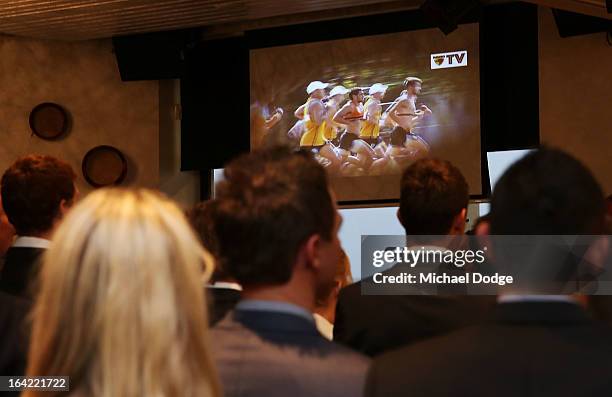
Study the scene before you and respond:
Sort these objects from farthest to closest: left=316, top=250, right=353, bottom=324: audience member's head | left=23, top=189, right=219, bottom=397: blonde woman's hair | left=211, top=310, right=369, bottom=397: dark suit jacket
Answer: left=316, top=250, right=353, bottom=324: audience member's head < left=211, top=310, right=369, bottom=397: dark suit jacket < left=23, top=189, right=219, bottom=397: blonde woman's hair

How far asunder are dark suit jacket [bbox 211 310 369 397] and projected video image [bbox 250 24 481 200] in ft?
18.7

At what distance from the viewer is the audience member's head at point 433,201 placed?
2275mm

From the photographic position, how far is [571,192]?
4.27 ft

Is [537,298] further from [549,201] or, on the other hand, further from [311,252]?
[311,252]

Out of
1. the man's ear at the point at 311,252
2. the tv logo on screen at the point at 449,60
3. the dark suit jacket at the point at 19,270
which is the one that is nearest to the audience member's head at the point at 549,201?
the man's ear at the point at 311,252

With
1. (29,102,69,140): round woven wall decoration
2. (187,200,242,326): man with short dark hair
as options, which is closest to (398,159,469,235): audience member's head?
(187,200,242,326): man with short dark hair

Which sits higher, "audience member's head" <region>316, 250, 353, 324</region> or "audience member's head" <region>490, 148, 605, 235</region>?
"audience member's head" <region>490, 148, 605, 235</region>

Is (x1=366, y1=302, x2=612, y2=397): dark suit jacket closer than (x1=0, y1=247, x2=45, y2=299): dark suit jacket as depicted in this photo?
Yes

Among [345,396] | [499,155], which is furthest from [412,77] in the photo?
[345,396]

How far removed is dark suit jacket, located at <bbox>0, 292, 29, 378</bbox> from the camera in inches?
71.9

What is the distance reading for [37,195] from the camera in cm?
230

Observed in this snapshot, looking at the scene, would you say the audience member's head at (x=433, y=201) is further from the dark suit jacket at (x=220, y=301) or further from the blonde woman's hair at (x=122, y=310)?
the blonde woman's hair at (x=122, y=310)

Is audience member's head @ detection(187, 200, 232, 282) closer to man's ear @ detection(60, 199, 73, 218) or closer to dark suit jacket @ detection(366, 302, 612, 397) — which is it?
man's ear @ detection(60, 199, 73, 218)

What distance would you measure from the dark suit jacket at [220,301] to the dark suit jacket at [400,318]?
1.25 feet
